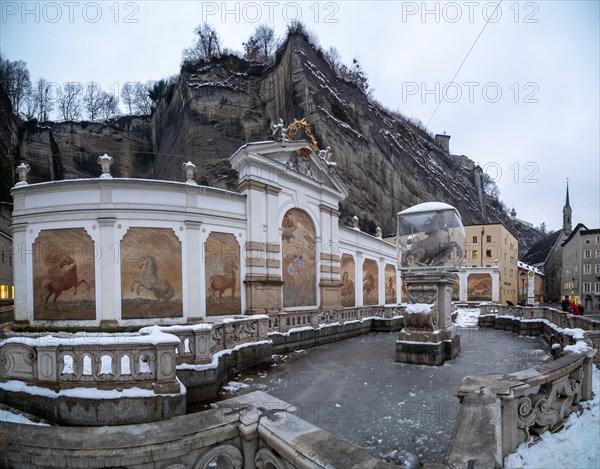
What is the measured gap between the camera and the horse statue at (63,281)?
12523 mm

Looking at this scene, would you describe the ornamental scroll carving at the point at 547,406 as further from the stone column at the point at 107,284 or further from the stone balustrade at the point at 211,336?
the stone column at the point at 107,284

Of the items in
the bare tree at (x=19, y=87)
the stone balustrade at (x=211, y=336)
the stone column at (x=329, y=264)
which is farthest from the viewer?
the bare tree at (x=19, y=87)

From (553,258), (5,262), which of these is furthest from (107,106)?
(553,258)

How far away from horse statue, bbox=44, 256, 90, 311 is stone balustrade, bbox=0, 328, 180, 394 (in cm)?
844

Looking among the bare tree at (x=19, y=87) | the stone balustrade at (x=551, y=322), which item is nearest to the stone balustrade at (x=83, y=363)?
the stone balustrade at (x=551, y=322)

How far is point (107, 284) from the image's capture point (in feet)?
40.5

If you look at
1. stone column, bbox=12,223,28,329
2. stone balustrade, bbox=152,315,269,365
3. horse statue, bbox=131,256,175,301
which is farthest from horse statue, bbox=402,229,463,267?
stone column, bbox=12,223,28,329

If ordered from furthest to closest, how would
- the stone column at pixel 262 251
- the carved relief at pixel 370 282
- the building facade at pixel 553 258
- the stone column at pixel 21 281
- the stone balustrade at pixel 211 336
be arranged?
1. the building facade at pixel 553 258
2. the carved relief at pixel 370 282
3. the stone column at pixel 262 251
4. the stone column at pixel 21 281
5. the stone balustrade at pixel 211 336

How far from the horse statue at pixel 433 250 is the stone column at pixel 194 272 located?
797 cm

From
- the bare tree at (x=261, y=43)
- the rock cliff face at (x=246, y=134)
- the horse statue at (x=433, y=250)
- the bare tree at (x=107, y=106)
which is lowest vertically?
the horse statue at (x=433, y=250)

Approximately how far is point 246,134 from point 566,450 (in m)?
40.4

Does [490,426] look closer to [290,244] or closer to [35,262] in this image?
[290,244]

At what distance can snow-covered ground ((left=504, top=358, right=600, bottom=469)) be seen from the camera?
3551 millimetres

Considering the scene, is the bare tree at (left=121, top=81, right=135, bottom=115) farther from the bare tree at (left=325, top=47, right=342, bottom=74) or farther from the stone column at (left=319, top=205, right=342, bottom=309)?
the stone column at (left=319, top=205, right=342, bottom=309)
